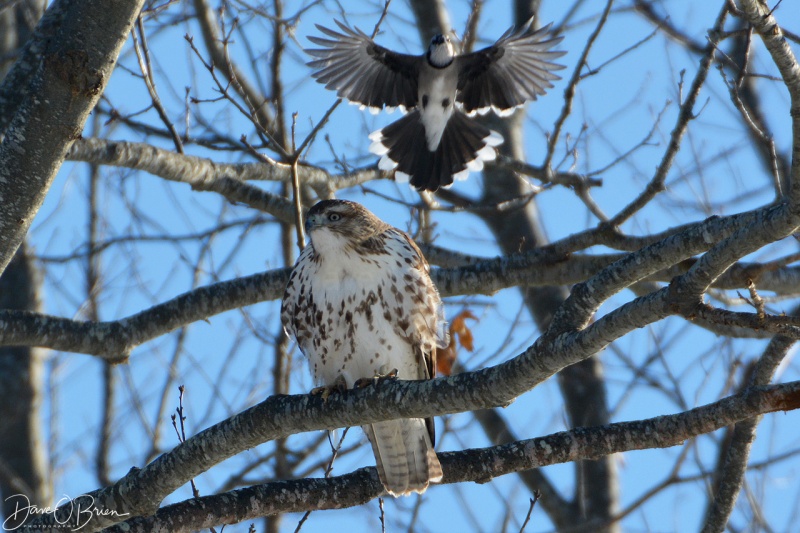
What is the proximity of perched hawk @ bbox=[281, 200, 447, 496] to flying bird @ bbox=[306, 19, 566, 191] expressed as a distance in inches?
70.0

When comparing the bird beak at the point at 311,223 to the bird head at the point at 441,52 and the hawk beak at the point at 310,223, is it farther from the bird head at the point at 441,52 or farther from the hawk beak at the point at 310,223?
the bird head at the point at 441,52

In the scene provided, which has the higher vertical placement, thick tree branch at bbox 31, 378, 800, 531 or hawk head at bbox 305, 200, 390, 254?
hawk head at bbox 305, 200, 390, 254

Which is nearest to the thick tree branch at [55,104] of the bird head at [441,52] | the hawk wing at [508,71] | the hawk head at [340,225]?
the hawk head at [340,225]

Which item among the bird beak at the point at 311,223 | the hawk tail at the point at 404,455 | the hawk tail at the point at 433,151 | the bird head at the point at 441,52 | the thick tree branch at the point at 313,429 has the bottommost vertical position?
the thick tree branch at the point at 313,429

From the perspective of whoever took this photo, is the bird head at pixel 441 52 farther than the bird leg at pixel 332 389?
Yes

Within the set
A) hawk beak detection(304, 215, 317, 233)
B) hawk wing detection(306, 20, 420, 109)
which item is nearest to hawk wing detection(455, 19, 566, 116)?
hawk wing detection(306, 20, 420, 109)

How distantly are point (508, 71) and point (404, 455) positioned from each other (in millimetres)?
2937

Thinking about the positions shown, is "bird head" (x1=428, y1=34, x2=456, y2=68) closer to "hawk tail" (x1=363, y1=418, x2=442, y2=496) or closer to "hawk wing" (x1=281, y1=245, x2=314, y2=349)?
"hawk wing" (x1=281, y1=245, x2=314, y2=349)

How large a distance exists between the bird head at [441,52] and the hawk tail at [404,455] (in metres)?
2.71

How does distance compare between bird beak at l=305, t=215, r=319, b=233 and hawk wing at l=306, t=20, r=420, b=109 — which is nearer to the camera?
bird beak at l=305, t=215, r=319, b=233

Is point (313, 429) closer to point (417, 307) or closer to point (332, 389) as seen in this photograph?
point (332, 389)

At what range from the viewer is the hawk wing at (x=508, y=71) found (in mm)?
6359

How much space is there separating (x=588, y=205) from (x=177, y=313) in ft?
7.69

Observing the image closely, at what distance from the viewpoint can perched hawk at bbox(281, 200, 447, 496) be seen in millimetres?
4500
